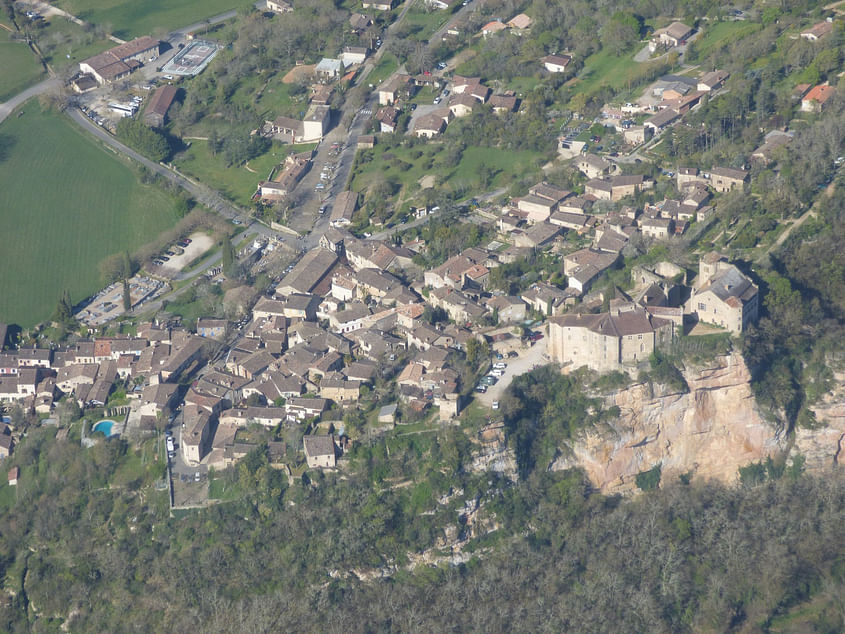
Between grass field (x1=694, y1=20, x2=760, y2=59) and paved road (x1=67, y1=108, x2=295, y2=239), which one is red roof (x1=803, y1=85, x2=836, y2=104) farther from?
paved road (x1=67, y1=108, x2=295, y2=239)

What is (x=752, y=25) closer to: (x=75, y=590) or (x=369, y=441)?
(x=369, y=441)

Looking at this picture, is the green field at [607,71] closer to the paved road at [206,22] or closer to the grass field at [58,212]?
the grass field at [58,212]

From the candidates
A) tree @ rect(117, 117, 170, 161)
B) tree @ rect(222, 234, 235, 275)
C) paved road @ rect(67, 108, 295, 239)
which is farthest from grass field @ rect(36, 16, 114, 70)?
tree @ rect(222, 234, 235, 275)

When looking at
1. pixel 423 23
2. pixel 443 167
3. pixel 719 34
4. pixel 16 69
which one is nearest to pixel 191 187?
pixel 443 167

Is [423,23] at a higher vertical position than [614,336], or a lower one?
higher

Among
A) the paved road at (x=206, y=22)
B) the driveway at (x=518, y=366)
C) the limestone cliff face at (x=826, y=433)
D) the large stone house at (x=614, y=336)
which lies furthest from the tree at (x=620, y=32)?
the limestone cliff face at (x=826, y=433)

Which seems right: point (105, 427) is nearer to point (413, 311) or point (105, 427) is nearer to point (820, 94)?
point (413, 311)
